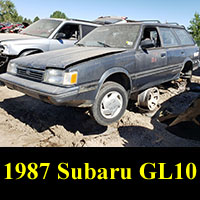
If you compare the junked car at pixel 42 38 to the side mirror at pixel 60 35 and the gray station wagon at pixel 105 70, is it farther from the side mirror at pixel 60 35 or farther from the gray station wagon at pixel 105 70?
the gray station wagon at pixel 105 70

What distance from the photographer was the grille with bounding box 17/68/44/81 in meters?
2.86

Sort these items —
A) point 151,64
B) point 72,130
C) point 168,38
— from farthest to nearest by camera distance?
point 168,38 → point 151,64 → point 72,130

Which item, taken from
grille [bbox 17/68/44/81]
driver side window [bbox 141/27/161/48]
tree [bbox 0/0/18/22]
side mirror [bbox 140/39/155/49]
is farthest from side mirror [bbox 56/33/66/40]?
tree [bbox 0/0/18/22]

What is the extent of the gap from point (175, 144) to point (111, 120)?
1040mm

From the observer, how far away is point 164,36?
14.4 feet

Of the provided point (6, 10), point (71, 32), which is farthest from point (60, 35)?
point (6, 10)

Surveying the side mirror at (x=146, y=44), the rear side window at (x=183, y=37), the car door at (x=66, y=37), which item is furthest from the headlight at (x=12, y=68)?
the rear side window at (x=183, y=37)

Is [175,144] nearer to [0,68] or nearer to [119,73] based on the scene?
[119,73]

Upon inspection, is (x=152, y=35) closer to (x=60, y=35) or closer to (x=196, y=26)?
(x=60, y=35)

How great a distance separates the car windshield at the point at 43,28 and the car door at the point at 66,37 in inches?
8.7

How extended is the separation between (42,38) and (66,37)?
87 centimetres

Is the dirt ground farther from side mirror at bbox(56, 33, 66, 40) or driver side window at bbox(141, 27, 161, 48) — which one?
side mirror at bbox(56, 33, 66, 40)

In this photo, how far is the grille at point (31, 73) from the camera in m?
2.86

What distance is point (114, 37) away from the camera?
3.82 meters
